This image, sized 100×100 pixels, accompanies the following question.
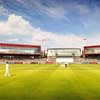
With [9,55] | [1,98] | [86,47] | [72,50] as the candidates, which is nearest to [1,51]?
[9,55]

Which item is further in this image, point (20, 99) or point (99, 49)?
point (99, 49)

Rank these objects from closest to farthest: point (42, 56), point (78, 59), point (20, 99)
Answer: point (20, 99), point (78, 59), point (42, 56)

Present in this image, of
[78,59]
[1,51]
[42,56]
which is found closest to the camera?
[1,51]

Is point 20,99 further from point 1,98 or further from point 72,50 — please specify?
point 72,50

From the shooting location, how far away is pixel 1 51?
96812 millimetres

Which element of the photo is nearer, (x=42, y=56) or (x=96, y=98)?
(x=96, y=98)

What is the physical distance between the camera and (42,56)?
11231 centimetres

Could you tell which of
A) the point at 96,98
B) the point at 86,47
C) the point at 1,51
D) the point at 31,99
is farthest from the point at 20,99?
the point at 86,47

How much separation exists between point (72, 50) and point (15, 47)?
129 ft

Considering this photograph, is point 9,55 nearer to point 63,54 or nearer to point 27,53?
point 27,53

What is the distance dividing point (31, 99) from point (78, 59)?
99054 millimetres

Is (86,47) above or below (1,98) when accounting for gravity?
above

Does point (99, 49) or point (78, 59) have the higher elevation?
point (99, 49)

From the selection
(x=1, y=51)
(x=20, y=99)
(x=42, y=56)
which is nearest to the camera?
(x=20, y=99)
